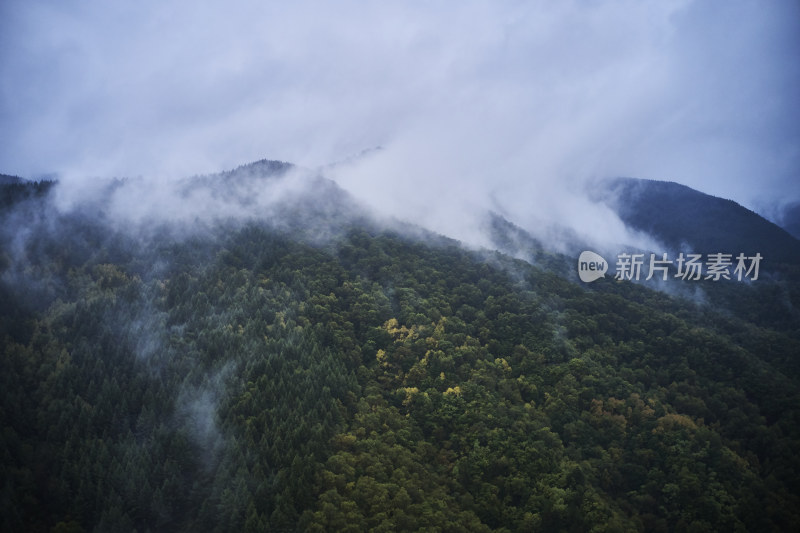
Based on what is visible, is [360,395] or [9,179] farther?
[9,179]

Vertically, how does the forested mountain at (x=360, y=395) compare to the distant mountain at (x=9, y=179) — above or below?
below

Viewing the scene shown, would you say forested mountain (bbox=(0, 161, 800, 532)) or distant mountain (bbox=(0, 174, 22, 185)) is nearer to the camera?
forested mountain (bbox=(0, 161, 800, 532))

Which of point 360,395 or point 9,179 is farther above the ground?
point 9,179

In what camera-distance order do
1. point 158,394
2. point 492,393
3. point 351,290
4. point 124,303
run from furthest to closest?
point 351,290 → point 124,303 → point 492,393 → point 158,394

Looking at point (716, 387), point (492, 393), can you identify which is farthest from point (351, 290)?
point (716, 387)

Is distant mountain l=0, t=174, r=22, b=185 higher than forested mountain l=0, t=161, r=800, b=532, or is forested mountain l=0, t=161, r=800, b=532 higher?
distant mountain l=0, t=174, r=22, b=185

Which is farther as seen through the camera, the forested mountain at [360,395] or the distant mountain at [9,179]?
the distant mountain at [9,179]

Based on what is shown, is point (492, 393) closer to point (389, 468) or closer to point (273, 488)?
point (389, 468)

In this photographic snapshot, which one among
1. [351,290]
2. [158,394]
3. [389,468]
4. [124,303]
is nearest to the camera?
[389,468]
